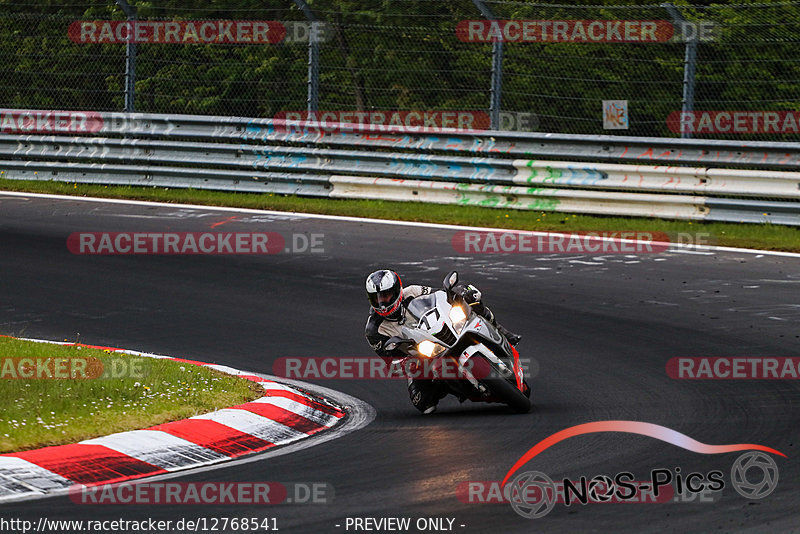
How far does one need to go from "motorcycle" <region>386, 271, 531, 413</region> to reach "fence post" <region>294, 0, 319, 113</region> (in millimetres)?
9772

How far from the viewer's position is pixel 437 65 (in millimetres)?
17625

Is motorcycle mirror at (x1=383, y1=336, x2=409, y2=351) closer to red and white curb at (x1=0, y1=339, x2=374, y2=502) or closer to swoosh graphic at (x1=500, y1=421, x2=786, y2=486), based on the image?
red and white curb at (x1=0, y1=339, x2=374, y2=502)

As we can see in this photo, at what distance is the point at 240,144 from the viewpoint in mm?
18172

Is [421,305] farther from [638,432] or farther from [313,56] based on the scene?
[313,56]

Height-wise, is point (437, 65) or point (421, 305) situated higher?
point (437, 65)

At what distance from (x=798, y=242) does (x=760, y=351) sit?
14.8ft

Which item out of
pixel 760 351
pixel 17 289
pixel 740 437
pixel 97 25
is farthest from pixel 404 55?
pixel 740 437

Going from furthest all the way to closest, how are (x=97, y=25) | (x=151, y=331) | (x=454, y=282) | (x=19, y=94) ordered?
1. (x=19, y=94)
2. (x=97, y=25)
3. (x=151, y=331)
4. (x=454, y=282)

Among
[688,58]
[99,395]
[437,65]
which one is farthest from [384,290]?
[437,65]

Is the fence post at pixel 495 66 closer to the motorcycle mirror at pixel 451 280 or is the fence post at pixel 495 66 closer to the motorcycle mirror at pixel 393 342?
the motorcycle mirror at pixel 451 280

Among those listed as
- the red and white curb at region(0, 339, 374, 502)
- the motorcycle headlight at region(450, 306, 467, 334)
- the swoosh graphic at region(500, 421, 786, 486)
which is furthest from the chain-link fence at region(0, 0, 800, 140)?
the red and white curb at region(0, 339, 374, 502)

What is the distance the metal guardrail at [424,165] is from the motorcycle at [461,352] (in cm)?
729

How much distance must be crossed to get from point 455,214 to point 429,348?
818 cm

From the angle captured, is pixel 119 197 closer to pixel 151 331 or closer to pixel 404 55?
pixel 404 55
